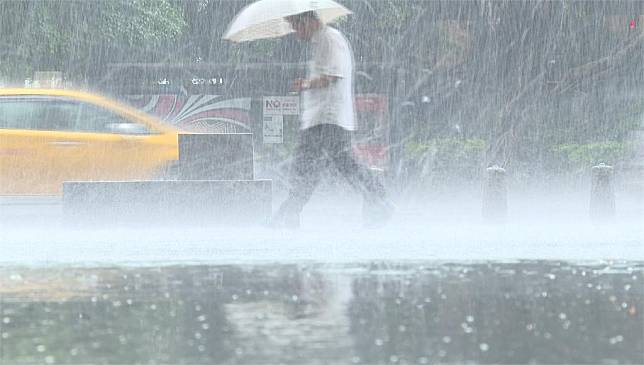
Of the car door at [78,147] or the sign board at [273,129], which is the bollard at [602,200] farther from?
the sign board at [273,129]

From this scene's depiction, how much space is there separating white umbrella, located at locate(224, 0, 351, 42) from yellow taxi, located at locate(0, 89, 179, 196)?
494 centimetres

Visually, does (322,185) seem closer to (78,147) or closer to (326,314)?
(78,147)

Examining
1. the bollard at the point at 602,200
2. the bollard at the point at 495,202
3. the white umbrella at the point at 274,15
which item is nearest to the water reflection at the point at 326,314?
the white umbrella at the point at 274,15

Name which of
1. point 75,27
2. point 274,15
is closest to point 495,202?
point 274,15

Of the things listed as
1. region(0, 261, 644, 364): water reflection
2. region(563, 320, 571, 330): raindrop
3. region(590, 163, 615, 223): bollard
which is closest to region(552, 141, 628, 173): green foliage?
region(590, 163, 615, 223): bollard

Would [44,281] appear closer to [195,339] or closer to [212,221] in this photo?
[195,339]

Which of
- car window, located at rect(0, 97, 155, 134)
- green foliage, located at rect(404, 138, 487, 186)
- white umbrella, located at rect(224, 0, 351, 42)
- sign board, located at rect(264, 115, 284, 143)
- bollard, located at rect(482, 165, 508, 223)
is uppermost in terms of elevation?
white umbrella, located at rect(224, 0, 351, 42)

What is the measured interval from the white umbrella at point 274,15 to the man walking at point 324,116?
0.11 m

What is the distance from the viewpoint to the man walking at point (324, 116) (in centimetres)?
1351

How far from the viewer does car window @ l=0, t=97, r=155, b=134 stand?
64.4ft

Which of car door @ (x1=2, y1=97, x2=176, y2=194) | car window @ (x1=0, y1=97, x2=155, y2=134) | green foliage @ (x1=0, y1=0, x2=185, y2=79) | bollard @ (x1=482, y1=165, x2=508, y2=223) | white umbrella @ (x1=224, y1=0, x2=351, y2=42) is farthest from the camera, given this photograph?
green foliage @ (x1=0, y1=0, x2=185, y2=79)

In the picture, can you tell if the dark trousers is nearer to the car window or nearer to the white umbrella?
the white umbrella

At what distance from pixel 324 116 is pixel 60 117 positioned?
283 inches

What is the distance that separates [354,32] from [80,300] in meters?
20.6
